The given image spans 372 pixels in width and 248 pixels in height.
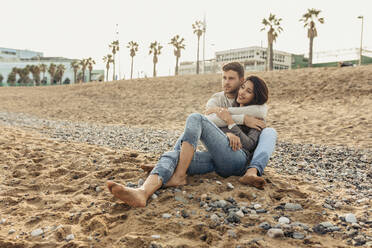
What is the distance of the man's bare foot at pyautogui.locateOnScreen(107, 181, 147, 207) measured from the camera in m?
3.12

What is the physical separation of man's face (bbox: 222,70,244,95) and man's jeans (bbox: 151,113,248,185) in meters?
0.81

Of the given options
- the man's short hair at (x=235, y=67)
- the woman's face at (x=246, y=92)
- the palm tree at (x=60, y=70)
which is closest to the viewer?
the woman's face at (x=246, y=92)

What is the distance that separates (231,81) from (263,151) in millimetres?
1079

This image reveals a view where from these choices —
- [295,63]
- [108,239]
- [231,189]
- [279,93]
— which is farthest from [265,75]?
[295,63]

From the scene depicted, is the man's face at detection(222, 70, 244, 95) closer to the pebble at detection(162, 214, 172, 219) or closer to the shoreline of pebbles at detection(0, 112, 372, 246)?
the shoreline of pebbles at detection(0, 112, 372, 246)

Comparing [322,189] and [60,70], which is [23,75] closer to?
[60,70]

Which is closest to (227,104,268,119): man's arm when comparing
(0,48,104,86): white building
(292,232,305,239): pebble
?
(292,232,305,239): pebble

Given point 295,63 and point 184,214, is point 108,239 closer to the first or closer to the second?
point 184,214

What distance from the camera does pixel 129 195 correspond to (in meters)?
3.22

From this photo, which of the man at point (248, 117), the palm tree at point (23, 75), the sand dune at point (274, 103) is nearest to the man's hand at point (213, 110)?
the man at point (248, 117)

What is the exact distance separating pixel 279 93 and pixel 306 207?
54.7 feet

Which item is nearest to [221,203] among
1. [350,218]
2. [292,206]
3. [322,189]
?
[292,206]

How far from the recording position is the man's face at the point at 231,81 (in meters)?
4.23

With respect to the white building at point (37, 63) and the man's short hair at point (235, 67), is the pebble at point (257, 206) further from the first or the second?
the white building at point (37, 63)
